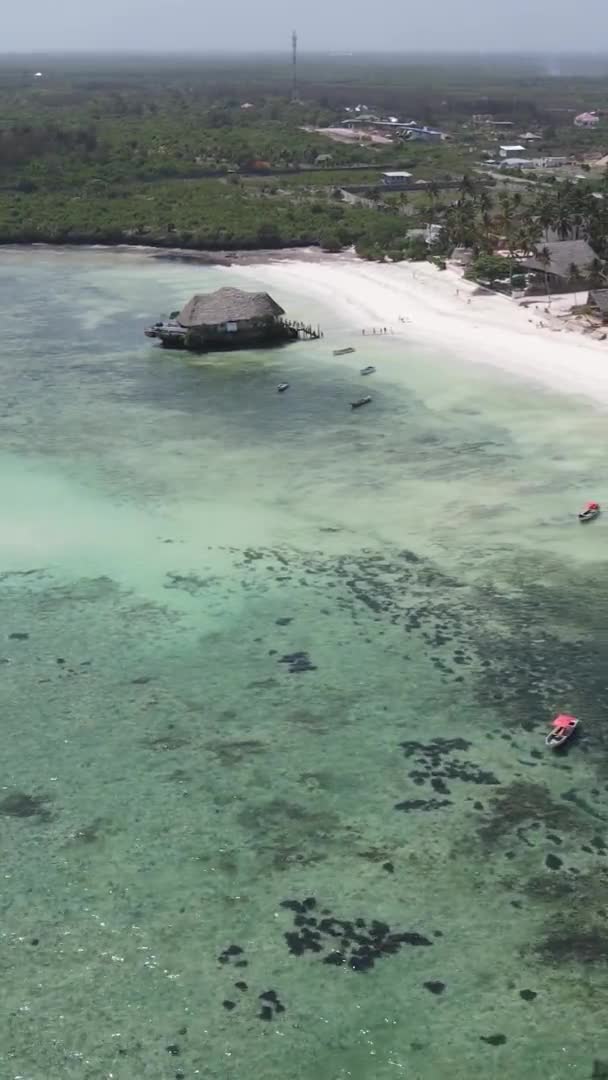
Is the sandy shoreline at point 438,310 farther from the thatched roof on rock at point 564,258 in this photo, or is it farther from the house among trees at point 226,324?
the house among trees at point 226,324

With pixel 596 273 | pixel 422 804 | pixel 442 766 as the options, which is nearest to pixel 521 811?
pixel 422 804

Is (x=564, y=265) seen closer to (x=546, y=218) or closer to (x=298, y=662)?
(x=546, y=218)

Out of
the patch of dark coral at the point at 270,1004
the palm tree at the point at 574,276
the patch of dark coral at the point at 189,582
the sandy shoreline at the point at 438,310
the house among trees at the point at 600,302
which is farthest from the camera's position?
the palm tree at the point at 574,276

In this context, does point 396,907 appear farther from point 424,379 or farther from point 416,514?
Answer: point 424,379

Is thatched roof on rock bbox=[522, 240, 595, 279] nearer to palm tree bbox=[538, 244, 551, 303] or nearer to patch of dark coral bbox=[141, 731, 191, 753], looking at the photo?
palm tree bbox=[538, 244, 551, 303]

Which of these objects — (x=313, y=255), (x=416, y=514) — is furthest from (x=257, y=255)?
(x=416, y=514)

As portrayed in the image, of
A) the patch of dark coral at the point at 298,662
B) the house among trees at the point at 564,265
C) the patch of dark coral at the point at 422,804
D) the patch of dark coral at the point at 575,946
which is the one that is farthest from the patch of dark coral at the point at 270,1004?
the house among trees at the point at 564,265

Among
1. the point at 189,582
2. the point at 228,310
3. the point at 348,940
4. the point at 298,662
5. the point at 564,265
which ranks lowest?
the point at 348,940

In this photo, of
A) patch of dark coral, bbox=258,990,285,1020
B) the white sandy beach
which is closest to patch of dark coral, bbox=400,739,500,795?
patch of dark coral, bbox=258,990,285,1020
